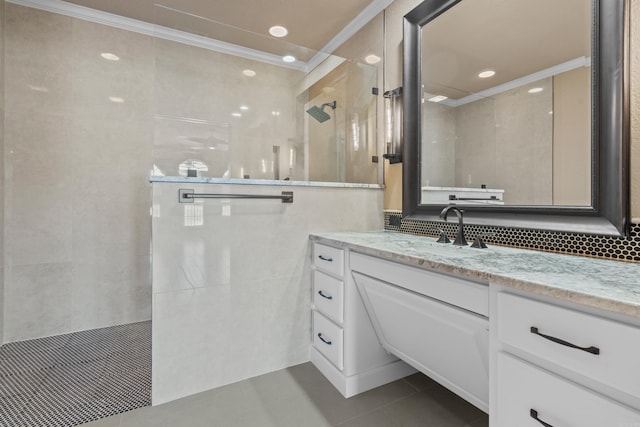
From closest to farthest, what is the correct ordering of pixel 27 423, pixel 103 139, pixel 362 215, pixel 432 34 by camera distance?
pixel 27 423 → pixel 432 34 → pixel 362 215 → pixel 103 139

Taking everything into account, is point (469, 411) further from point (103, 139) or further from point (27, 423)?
point (103, 139)

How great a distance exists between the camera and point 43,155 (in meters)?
2.35

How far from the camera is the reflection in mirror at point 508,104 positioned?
1230 mm

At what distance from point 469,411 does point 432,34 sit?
2128 mm

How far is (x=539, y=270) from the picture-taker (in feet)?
3.01

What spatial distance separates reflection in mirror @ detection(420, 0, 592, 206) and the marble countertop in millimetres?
299

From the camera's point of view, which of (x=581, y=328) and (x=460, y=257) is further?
(x=460, y=257)

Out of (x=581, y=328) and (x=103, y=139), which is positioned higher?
(x=103, y=139)

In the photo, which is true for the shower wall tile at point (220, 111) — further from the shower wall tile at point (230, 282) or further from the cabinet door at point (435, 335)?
the cabinet door at point (435, 335)

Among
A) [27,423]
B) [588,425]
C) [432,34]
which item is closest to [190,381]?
[27,423]

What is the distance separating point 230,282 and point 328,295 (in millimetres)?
583

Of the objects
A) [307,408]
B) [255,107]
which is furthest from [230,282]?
[255,107]

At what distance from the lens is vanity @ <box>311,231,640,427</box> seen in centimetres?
66

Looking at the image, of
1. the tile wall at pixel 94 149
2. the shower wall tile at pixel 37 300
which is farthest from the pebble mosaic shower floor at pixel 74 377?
the tile wall at pixel 94 149
